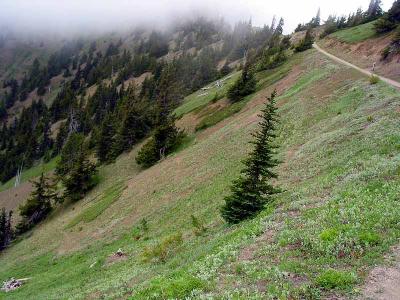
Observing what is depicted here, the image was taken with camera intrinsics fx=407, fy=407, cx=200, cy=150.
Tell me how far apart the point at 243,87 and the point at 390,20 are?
1227 inches

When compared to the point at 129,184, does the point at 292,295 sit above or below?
above

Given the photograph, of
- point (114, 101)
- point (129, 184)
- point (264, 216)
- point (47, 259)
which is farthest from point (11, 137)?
point (264, 216)

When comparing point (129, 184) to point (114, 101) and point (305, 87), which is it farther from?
point (114, 101)

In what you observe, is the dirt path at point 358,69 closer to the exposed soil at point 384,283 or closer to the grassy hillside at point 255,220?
the grassy hillside at point 255,220

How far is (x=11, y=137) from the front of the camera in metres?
196

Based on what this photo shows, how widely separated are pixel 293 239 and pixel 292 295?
4.46 m

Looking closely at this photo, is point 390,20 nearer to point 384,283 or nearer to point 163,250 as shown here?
point 163,250

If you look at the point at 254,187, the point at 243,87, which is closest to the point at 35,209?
the point at 243,87

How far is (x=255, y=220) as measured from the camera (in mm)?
22375

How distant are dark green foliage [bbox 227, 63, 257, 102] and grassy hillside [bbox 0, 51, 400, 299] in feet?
15.9

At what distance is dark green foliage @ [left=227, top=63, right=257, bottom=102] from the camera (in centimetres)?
8125

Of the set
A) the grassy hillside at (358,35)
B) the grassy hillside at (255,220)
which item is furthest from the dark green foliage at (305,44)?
the grassy hillside at (255,220)

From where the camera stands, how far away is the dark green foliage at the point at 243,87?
81.2 meters

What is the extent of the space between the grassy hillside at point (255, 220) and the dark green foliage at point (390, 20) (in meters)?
14.3
